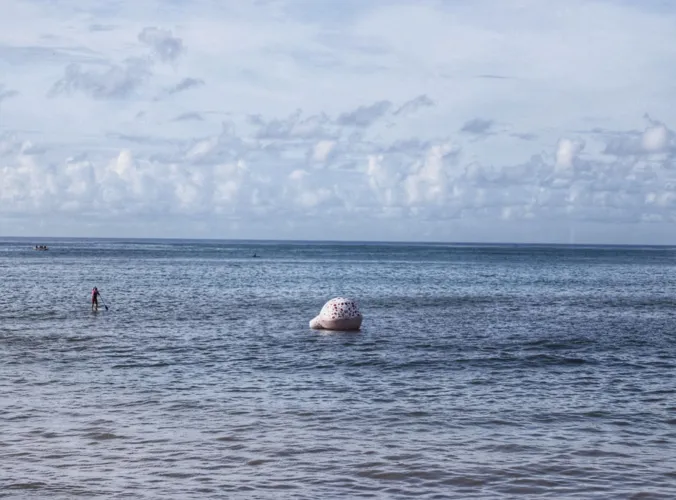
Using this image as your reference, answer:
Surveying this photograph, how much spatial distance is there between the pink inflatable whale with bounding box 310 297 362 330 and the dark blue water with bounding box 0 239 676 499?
98 cm

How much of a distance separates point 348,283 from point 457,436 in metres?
79.8

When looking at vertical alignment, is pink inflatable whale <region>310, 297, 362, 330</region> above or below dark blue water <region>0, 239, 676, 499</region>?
above

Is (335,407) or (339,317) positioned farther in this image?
(339,317)

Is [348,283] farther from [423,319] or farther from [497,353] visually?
[497,353]

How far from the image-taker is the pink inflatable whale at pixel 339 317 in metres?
46.5

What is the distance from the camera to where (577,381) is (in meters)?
31.6

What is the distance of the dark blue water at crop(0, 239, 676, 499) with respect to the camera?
1883 cm

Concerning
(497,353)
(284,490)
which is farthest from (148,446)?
(497,353)

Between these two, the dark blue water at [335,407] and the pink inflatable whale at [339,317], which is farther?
the pink inflatable whale at [339,317]

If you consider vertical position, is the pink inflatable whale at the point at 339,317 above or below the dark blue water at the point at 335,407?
above

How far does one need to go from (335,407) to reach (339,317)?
20.0 metres

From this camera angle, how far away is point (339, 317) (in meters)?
46.4

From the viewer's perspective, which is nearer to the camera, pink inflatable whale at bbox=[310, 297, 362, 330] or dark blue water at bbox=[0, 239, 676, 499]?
dark blue water at bbox=[0, 239, 676, 499]

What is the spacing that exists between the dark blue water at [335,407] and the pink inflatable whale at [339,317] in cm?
98
